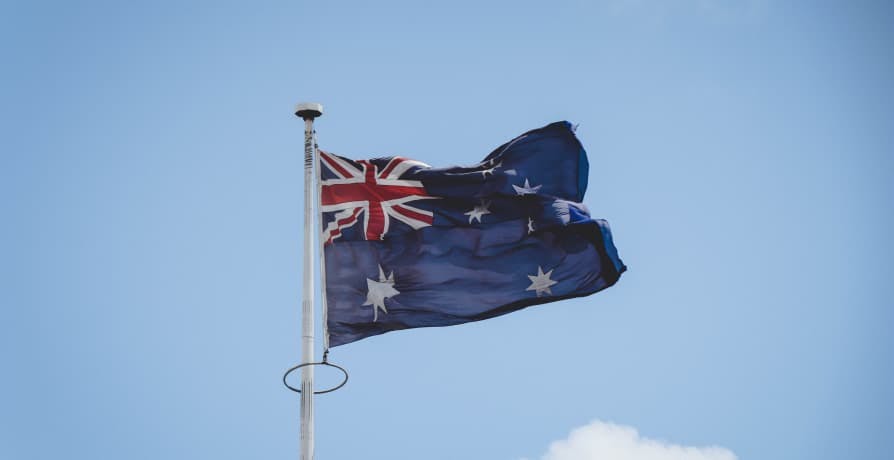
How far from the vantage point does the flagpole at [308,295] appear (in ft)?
65.0

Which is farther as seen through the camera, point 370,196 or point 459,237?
point 459,237

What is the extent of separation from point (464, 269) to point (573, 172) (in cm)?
298

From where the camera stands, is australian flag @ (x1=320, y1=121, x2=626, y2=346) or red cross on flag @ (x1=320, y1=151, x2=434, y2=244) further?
red cross on flag @ (x1=320, y1=151, x2=434, y2=244)

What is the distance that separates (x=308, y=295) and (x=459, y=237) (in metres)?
4.03

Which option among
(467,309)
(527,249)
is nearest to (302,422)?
Answer: (467,309)

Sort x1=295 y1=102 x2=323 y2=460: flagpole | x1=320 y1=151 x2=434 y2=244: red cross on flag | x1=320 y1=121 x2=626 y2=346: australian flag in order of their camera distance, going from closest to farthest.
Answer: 1. x1=295 y1=102 x2=323 y2=460: flagpole
2. x1=320 y1=121 x2=626 y2=346: australian flag
3. x1=320 y1=151 x2=434 y2=244: red cross on flag

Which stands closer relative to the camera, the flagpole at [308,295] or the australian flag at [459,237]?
the flagpole at [308,295]


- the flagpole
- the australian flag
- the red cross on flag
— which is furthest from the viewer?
the red cross on flag

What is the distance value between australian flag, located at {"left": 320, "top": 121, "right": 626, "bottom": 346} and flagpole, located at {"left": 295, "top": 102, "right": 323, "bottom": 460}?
2.97ft

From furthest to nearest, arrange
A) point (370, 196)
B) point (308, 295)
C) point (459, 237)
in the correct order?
point (459, 237) < point (370, 196) < point (308, 295)

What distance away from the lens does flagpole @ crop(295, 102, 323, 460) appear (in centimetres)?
1980

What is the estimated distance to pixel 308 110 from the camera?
866 inches

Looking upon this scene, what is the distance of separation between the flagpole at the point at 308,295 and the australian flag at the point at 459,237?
2.97 ft

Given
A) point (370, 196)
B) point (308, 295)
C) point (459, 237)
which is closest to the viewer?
point (308, 295)
